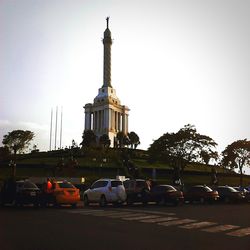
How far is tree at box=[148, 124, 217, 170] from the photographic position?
5369cm

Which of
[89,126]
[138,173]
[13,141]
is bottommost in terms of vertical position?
[138,173]

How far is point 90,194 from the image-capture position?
2714cm

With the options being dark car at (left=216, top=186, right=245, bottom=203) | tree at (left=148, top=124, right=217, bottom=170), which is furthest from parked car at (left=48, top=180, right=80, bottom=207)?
tree at (left=148, top=124, right=217, bottom=170)

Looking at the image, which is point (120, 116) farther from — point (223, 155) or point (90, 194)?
point (90, 194)

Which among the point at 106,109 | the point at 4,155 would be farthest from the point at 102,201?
the point at 106,109

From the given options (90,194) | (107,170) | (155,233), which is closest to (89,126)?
(107,170)

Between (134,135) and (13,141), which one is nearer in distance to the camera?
(13,141)

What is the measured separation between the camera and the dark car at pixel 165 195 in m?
27.7

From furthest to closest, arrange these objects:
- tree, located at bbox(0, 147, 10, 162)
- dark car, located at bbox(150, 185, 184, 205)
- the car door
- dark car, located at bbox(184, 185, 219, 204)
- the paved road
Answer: tree, located at bbox(0, 147, 10, 162) < dark car, located at bbox(184, 185, 219, 204) < dark car, located at bbox(150, 185, 184, 205) < the car door < the paved road

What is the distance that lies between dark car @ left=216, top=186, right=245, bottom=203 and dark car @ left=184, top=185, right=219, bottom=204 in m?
1.28

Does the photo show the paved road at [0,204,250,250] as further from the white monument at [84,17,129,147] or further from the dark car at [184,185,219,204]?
the white monument at [84,17,129,147]

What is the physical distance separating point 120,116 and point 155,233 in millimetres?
117920

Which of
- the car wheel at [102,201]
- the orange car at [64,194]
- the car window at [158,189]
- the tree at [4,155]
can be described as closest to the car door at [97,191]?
the car wheel at [102,201]

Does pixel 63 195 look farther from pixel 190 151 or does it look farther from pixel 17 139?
pixel 17 139
